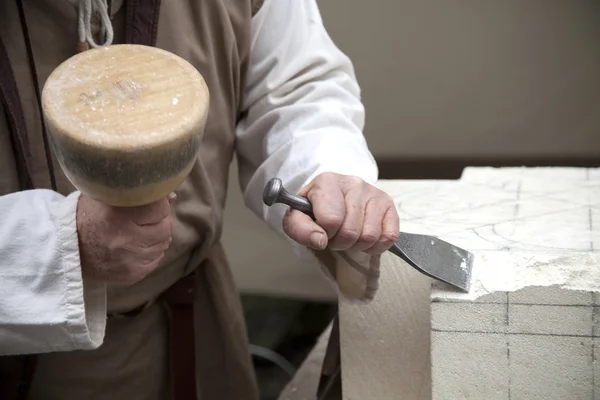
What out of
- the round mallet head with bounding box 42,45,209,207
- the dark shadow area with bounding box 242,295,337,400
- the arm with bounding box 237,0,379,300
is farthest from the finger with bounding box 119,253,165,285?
the dark shadow area with bounding box 242,295,337,400

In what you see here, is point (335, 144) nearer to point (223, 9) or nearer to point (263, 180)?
point (263, 180)

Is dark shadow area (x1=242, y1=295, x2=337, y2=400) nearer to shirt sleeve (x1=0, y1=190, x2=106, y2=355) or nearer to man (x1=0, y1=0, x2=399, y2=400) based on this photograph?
man (x1=0, y1=0, x2=399, y2=400)

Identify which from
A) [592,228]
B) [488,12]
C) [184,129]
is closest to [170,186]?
[184,129]

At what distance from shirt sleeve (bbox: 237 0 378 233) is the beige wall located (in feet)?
3.42

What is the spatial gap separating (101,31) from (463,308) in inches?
24.6

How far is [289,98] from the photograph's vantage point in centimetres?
126

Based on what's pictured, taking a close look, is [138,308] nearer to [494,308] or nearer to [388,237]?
[388,237]

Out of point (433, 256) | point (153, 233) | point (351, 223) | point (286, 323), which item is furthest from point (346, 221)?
point (286, 323)

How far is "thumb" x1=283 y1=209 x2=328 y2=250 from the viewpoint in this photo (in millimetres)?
955

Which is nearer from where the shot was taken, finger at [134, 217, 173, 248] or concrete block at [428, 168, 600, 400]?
finger at [134, 217, 173, 248]

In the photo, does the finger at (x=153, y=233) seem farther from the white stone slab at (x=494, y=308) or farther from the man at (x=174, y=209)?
the white stone slab at (x=494, y=308)

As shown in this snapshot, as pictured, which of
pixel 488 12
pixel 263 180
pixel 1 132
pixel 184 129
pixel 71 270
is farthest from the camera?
pixel 488 12

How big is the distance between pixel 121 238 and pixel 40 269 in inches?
4.7

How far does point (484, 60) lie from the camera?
2.29 metres
